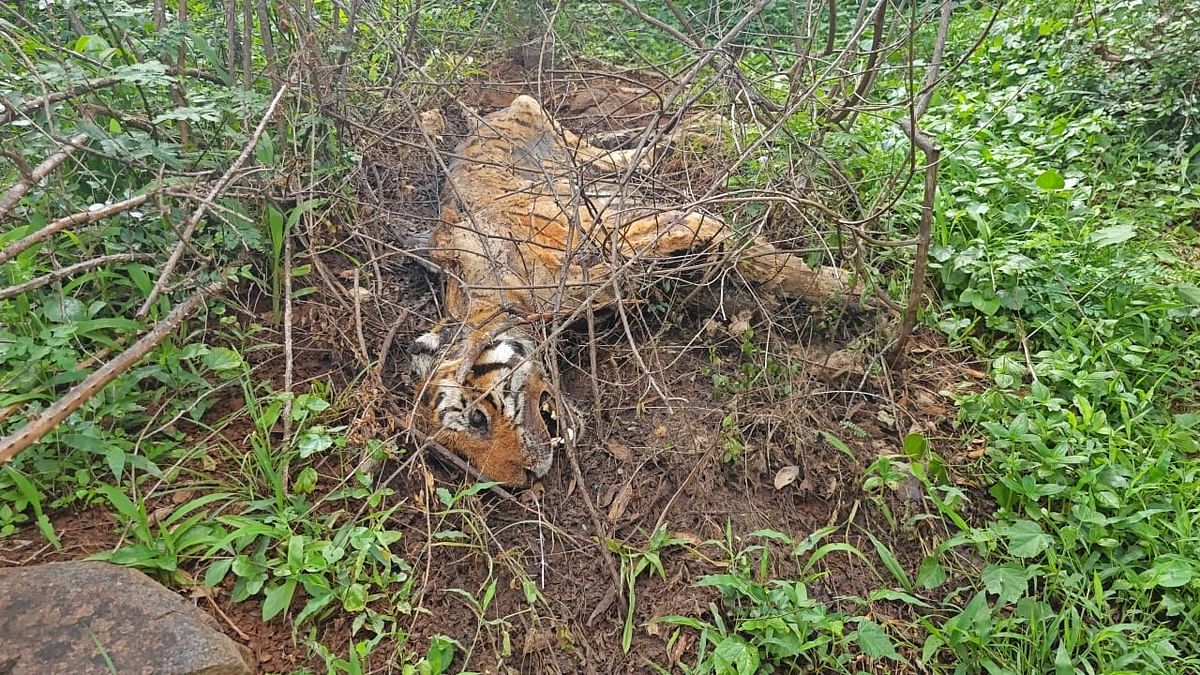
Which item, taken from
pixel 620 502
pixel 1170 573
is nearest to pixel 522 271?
pixel 620 502

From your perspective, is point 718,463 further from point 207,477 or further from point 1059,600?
point 207,477

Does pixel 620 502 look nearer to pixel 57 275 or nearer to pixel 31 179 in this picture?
pixel 57 275

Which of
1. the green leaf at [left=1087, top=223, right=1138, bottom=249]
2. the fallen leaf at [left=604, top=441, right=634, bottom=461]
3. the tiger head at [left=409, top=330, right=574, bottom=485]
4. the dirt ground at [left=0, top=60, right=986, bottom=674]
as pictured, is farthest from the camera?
the green leaf at [left=1087, top=223, right=1138, bottom=249]

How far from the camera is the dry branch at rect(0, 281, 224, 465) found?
156cm

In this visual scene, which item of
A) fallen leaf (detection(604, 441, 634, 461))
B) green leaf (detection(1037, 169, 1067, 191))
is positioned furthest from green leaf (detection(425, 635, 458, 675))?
green leaf (detection(1037, 169, 1067, 191))

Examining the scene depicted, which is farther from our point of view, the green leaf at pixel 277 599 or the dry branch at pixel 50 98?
the dry branch at pixel 50 98

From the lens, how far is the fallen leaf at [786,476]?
7.27 feet

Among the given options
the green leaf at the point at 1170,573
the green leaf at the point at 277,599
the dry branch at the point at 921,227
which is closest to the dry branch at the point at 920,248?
the dry branch at the point at 921,227

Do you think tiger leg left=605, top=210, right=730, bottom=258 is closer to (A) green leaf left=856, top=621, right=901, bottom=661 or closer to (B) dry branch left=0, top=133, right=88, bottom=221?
(A) green leaf left=856, top=621, right=901, bottom=661

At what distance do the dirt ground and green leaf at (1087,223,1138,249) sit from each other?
693 millimetres

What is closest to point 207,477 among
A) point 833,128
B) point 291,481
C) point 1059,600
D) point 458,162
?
point 291,481

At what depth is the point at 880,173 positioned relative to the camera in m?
3.04

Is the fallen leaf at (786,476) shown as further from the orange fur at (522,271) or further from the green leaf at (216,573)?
the green leaf at (216,573)

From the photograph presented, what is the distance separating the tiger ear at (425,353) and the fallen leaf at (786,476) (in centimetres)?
108
